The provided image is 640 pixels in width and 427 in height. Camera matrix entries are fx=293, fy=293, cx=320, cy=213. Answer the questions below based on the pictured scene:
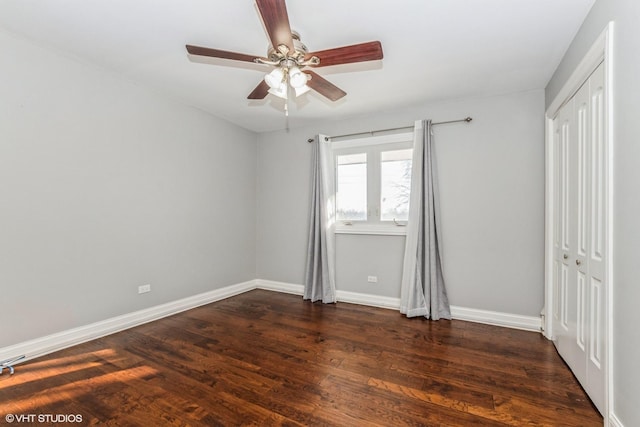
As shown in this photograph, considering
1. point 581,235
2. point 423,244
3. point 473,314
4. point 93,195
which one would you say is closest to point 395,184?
point 423,244

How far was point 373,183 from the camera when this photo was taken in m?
3.98

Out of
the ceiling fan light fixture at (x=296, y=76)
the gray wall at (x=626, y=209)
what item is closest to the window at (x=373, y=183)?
the ceiling fan light fixture at (x=296, y=76)

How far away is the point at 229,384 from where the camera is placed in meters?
2.06

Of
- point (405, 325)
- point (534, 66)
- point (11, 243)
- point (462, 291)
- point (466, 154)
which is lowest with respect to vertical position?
point (405, 325)

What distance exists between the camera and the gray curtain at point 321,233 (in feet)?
13.5

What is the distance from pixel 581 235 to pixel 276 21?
245 cm

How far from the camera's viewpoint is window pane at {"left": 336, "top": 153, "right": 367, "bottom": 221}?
406cm

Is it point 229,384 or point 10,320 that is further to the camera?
point 10,320

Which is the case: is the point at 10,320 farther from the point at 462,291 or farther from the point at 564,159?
the point at 564,159

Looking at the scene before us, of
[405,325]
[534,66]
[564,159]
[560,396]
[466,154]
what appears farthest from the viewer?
[466,154]

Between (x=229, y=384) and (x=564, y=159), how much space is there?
3.17m

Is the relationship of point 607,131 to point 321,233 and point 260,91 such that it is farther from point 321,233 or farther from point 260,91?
point 321,233

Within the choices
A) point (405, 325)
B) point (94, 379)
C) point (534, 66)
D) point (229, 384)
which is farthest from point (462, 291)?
point (94, 379)

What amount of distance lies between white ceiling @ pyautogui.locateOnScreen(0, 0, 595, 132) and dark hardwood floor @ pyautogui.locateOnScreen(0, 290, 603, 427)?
227 cm
